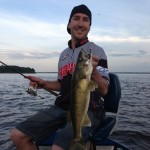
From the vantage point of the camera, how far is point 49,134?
6.05 meters

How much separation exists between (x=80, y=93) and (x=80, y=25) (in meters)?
2.02

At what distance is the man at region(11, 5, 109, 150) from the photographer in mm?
5367

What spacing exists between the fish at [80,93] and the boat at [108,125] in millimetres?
891

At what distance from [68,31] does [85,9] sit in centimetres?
72

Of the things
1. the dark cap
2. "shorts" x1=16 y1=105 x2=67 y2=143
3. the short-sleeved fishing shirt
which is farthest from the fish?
the dark cap

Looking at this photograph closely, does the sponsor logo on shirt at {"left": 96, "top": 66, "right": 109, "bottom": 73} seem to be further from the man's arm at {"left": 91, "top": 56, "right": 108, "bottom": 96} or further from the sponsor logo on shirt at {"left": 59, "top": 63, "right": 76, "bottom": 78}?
the sponsor logo on shirt at {"left": 59, "top": 63, "right": 76, "bottom": 78}

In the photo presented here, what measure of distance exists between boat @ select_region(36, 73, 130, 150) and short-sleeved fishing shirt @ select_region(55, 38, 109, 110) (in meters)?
0.24

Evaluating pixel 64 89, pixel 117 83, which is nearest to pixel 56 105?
pixel 64 89

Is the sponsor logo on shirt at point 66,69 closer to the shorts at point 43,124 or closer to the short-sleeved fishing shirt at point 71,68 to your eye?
the short-sleeved fishing shirt at point 71,68

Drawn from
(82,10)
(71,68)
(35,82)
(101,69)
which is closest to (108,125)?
(101,69)

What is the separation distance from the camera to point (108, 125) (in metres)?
5.86

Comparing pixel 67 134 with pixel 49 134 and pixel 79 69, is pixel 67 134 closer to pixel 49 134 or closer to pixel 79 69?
pixel 49 134

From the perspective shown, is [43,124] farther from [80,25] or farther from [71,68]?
[80,25]

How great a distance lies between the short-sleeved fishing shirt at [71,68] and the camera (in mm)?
5723
